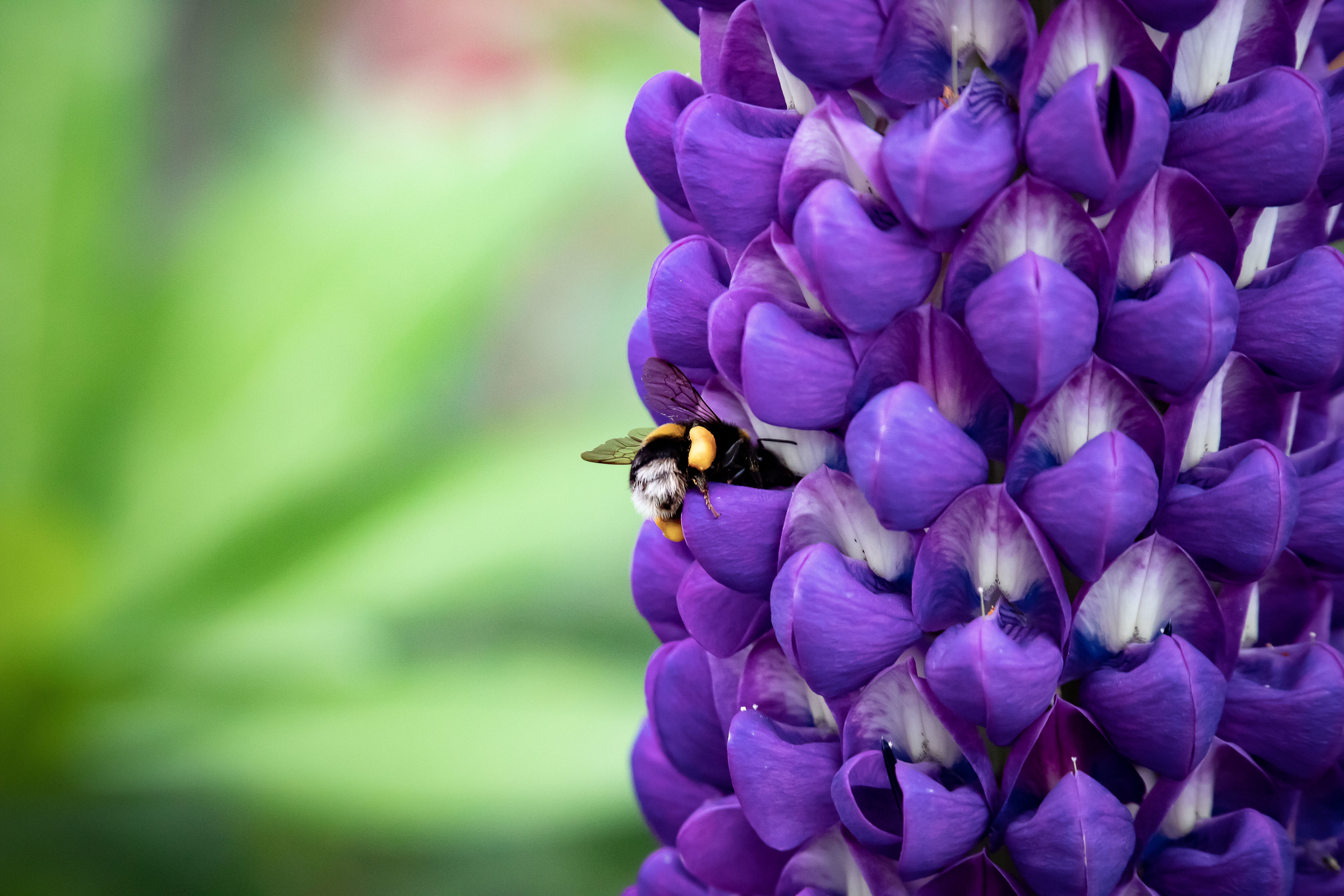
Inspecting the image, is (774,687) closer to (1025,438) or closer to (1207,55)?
(1025,438)

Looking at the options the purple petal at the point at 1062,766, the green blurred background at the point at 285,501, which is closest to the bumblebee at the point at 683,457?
the purple petal at the point at 1062,766

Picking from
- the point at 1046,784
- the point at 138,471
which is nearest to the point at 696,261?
the point at 1046,784

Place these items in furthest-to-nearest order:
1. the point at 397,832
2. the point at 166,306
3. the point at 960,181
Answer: the point at 166,306
the point at 397,832
the point at 960,181

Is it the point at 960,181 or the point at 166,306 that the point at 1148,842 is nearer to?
the point at 960,181

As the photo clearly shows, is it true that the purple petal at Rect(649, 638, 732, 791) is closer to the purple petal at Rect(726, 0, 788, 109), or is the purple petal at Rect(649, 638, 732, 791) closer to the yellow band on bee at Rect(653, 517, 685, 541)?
the yellow band on bee at Rect(653, 517, 685, 541)

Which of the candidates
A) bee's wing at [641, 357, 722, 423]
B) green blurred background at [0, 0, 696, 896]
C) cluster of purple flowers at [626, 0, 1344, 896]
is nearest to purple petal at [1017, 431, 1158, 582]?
cluster of purple flowers at [626, 0, 1344, 896]

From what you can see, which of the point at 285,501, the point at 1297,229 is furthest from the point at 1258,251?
the point at 285,501
